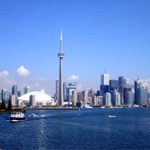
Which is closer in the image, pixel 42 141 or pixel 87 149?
pixel 87 149

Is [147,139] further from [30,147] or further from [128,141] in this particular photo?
[30,147]

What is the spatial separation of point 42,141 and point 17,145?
6760 millimetres

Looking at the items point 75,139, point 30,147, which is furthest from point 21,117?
point 30,147

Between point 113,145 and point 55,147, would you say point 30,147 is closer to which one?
point 55,147

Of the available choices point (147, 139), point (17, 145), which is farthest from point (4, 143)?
point (147, 139)

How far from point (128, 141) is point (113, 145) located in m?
6.14

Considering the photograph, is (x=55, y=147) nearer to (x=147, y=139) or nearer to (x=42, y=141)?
(x=42, y=141)

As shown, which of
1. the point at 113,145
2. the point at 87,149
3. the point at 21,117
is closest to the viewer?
the point at 87,149

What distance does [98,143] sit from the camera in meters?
66.0

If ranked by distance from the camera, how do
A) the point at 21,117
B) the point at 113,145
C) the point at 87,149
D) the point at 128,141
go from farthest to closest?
the point at 21,117, the point at 128,141, the point at 113,145, the point at 87,149

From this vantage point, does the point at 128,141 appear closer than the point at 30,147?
No

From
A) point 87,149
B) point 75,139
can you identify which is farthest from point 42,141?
point 87,149

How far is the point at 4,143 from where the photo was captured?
66625mm

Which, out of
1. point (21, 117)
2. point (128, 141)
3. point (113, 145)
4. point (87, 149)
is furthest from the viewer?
point (21, 117)
